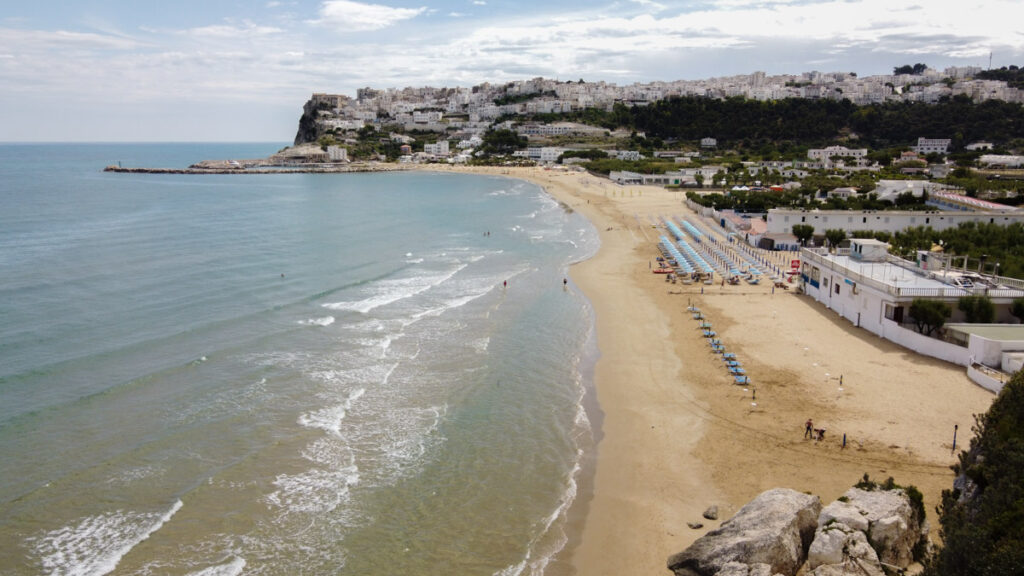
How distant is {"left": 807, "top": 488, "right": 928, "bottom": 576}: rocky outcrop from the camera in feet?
36.8

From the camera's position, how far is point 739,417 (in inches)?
784

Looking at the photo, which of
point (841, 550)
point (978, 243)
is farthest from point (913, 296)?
point (841, 550)

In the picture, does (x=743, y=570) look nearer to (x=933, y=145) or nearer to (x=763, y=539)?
(x=763, y=539)

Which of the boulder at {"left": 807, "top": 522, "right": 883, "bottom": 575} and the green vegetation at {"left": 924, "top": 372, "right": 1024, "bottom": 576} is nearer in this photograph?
the green vegetation at {"left": 924, "top": 372, "right": 1024, "bottom": 576}

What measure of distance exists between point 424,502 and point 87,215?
200 ft

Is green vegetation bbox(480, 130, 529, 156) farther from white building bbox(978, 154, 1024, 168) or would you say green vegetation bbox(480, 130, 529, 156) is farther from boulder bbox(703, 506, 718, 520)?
boulder bbox(703, 506, 718, 520)

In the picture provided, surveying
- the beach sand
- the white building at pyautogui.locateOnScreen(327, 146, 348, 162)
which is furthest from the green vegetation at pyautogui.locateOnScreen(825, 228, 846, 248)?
the white building at pyautogui.locateOnScreen(327, 146, 348, 162)

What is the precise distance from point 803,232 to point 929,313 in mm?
20418

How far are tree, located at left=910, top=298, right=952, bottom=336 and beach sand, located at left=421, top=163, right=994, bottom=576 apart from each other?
1.14 m

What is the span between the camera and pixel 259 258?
1734 inches

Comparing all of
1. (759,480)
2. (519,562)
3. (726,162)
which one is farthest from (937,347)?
(726,162)

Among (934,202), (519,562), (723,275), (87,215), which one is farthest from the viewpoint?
(87,215)

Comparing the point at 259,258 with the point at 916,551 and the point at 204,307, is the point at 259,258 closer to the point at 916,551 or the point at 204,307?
the point at 204,307

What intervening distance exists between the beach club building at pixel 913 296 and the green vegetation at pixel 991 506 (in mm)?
10183
